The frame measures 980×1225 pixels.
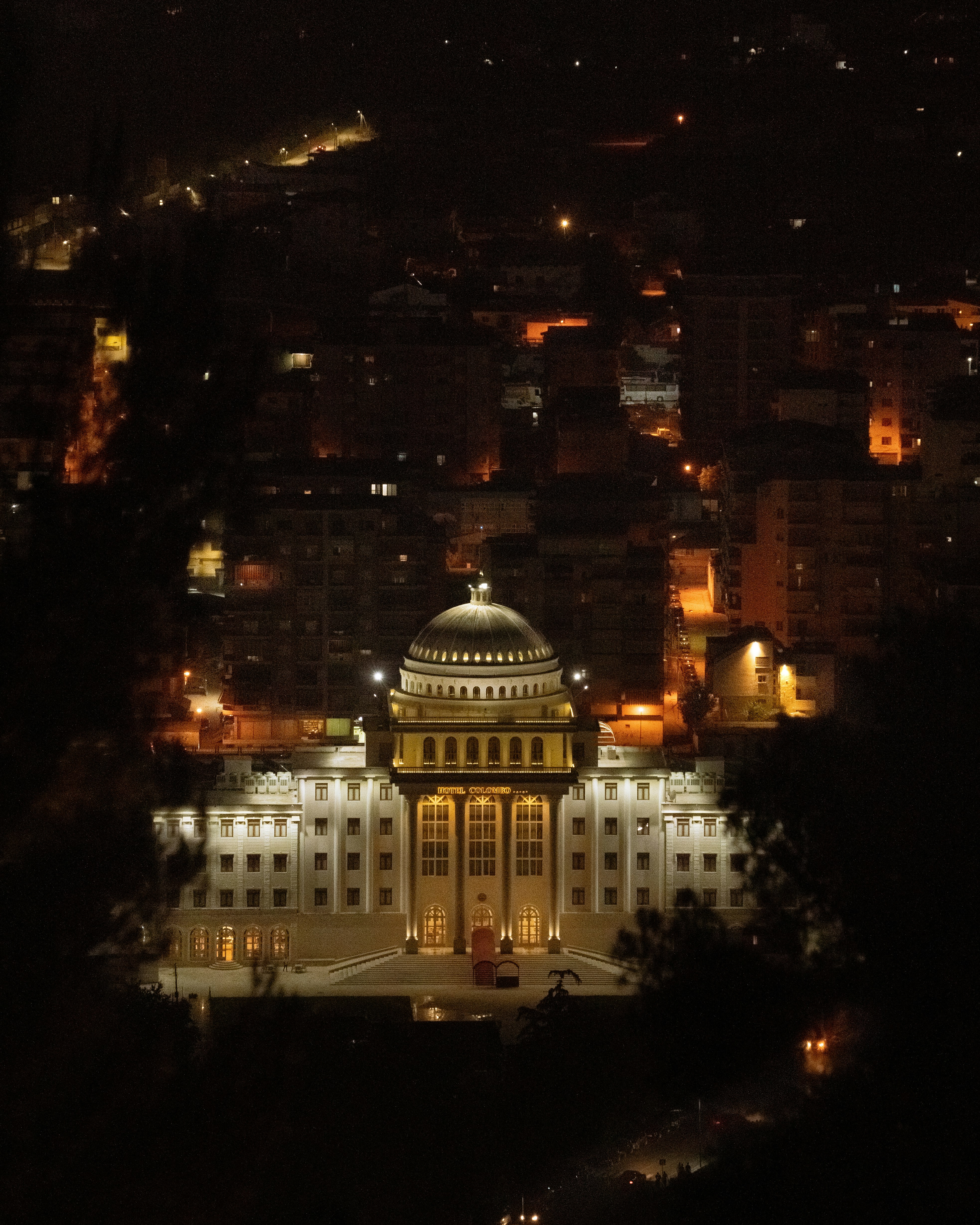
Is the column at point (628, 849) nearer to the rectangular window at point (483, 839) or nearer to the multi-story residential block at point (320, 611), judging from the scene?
the rectangular window at point (483, 839)

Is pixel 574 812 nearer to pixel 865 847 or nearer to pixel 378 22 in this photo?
pixel 865 847

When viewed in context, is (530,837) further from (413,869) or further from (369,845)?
(369,845)

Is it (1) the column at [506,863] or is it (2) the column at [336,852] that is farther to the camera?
(1) the column at [506,863]

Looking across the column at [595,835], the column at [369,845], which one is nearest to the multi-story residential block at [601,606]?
the column at [595,835]

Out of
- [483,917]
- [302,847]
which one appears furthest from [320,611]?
[483,917]

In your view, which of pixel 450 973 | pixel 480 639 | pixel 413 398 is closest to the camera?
pixel 450 973

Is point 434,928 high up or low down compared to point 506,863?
down

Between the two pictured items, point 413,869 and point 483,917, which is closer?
point 413,869
